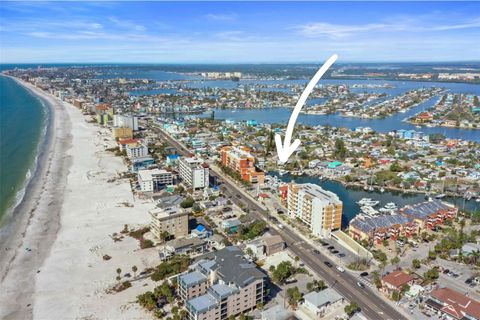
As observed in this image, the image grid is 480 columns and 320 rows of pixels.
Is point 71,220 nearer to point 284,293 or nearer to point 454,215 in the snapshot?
point 284,293

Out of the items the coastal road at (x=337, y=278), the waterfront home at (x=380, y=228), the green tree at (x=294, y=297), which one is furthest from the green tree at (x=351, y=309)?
the waterfront home at (x=380, y=228)

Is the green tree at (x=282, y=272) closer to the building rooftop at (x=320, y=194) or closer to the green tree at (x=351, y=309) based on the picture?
the green tree at (x=351, y=309)

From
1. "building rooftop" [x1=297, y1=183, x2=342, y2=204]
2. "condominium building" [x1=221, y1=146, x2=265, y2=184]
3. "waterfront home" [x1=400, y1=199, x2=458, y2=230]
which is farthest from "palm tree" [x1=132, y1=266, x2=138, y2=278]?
"waterfront home" [x1=400, y1=199, x2=458, y2=230]

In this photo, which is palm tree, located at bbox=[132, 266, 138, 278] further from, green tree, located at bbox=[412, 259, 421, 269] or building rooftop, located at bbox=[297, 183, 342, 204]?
green tree, located at bbox=[412, 259, 421, 269]

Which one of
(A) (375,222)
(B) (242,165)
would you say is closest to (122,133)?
(B) (242,165)

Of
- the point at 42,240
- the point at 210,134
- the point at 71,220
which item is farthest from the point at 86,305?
the point at 210,134

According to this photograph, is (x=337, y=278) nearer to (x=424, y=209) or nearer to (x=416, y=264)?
(x=416, y=264)
